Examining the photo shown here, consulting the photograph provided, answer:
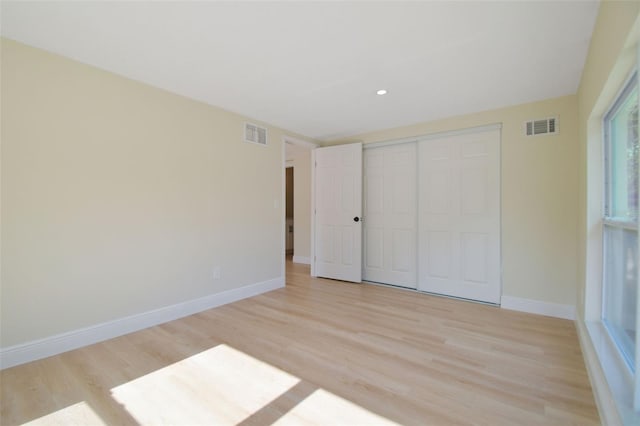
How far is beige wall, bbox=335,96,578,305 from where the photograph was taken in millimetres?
2975

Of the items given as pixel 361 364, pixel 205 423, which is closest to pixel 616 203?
pixel 361 364

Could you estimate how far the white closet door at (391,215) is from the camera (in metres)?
4.07

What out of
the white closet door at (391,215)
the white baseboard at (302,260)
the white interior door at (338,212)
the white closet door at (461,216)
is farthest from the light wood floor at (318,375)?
the white baseboard at (302,260)

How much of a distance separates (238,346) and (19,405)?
1.27 meters

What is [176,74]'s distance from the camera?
8.35 feet

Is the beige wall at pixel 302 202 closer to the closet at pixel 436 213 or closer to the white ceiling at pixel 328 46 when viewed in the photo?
the closet at pixel 436 213

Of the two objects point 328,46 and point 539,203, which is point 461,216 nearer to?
point 539,203

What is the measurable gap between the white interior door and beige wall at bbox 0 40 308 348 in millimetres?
1517

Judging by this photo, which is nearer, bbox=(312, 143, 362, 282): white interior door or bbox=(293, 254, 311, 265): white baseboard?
bbox=(312, 143, 362, 282): white interior door

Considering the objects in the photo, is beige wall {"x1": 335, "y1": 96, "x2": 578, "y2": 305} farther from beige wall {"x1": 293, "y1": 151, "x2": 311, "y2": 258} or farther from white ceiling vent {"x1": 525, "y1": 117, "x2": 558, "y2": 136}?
beige wall {"x1": 293, "y1": 151, "x2": 311, "y2": 258}

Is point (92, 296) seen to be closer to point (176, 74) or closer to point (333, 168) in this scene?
point (176, 74)

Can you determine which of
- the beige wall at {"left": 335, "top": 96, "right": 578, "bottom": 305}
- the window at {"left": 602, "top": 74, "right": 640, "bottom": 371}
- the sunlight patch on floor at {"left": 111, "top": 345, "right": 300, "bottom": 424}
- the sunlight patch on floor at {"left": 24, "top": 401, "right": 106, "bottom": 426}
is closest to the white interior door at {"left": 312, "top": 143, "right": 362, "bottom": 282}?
the beige wall at {"left": 335, "top": 96, "right": 578, "bottom": 305}

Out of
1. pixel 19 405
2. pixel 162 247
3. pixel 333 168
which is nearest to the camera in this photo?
pixel 19 405

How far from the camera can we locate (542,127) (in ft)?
10.2
